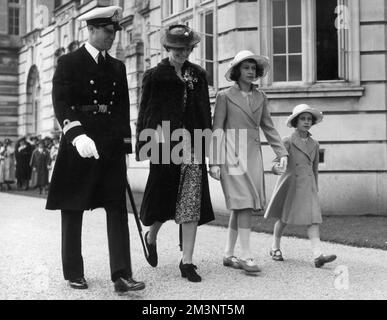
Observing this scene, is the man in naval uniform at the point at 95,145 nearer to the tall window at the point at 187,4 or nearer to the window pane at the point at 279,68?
the window pane at the point at 279,68

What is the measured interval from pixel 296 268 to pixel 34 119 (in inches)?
1066

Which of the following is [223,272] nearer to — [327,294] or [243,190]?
[243,190]

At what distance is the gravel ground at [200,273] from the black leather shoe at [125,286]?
54 millimetres

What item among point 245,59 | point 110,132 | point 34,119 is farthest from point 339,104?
point 34,119

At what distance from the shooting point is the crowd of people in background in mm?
20203

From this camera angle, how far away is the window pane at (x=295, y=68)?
483 inches

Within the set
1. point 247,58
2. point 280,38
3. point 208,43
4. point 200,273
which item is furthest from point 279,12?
point 200,273

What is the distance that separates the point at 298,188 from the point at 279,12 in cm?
651

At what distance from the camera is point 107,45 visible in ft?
16.9

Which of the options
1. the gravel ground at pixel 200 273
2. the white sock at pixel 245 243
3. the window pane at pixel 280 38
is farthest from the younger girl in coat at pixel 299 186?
the window pane at pixel 280 38

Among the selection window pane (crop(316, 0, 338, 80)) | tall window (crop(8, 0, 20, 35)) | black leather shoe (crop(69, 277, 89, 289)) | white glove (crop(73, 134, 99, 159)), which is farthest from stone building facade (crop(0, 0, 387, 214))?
tall window (crop(8, 0, 20, 35))

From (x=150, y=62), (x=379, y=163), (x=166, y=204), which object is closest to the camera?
(x=166, y=204)

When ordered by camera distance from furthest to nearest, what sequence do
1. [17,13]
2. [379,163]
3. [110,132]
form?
[17,13]
[379,163]
[110,132]

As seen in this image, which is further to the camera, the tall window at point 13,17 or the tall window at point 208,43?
the tall window at point 13,17
